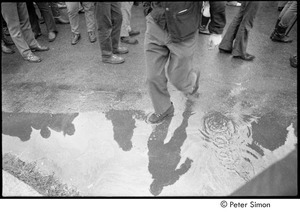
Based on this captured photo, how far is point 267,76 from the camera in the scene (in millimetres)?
3705

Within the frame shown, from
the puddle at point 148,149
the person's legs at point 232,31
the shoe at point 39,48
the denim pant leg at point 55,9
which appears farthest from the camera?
the denim pant leg at point 55,9

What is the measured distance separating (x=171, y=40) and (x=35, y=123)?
1872 millimetres

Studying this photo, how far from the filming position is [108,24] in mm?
3596

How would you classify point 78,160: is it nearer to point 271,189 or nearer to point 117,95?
point 117,95

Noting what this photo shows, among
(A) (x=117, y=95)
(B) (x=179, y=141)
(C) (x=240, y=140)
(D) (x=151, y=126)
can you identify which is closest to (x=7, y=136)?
(A) (x=117, y=95)

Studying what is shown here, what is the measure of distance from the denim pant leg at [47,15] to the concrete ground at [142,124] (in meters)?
0.73

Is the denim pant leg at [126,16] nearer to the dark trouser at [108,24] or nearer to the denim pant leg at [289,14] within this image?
the dark trouser at [108,24]

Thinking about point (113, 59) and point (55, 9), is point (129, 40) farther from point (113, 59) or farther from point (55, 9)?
point (55, 9)

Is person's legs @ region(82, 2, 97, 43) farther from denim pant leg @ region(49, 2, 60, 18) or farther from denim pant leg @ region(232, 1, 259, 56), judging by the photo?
denim pant leg @ region(232, 1, 259, 56)

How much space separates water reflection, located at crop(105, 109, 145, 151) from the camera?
9.30 feet

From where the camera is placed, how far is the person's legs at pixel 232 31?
3637mm

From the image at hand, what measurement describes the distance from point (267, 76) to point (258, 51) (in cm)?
71

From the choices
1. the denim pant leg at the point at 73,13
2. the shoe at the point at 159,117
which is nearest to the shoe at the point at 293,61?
the shoe at the point at 159,117

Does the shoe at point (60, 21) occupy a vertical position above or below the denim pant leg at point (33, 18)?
below
